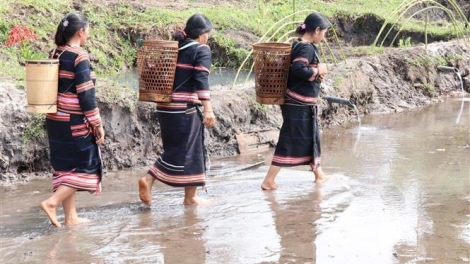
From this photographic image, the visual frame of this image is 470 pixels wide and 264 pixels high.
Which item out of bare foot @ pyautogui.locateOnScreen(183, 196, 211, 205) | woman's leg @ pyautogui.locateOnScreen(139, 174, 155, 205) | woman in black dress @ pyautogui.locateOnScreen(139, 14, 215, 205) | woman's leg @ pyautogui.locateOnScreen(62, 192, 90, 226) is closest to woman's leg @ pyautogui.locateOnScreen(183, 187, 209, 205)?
bare foot @ pyautogui.locateOnScreen(183, 196, 211, 205)

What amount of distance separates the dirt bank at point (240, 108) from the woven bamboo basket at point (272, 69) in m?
1.66

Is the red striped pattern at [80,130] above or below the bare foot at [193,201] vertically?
above

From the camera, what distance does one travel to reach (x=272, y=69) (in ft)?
21.1

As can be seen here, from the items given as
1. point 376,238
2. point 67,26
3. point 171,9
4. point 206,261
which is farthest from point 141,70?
point 171,9

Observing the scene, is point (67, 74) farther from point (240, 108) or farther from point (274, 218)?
A: point (240, 108)

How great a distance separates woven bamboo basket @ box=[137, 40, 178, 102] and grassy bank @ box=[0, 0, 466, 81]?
13.9ft

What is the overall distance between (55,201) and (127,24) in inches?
333

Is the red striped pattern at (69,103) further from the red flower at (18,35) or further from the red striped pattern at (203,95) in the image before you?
the red flower at (18,35)

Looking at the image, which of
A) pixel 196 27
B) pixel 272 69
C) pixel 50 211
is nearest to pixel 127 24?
pixel 272 69

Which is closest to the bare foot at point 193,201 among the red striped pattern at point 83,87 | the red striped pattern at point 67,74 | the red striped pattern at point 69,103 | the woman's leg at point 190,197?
the woman's leg at point 190,197

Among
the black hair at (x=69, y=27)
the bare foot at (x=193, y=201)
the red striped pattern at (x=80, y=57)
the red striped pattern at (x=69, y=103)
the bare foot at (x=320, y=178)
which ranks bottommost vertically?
the bare foot at (x=193, y=201)

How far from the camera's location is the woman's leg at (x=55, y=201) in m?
5.24

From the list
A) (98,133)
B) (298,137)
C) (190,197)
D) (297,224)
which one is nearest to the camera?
(98,133)

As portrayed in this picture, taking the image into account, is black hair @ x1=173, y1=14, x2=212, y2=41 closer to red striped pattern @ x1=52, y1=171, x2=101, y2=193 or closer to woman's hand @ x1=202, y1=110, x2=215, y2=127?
woman's hand @ x1=202, y1=110, x2=215, y2=127
